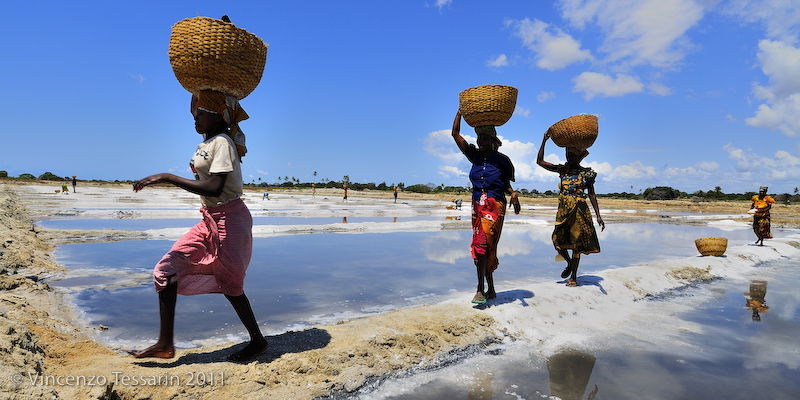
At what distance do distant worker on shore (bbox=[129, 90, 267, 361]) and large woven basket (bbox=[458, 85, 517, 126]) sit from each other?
270cm

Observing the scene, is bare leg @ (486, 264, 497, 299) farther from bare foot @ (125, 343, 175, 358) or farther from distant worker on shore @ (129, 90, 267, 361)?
bare foot @ (125, 343, 175, 358)

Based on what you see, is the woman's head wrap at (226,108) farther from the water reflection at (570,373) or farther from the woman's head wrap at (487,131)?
the water reflection at (570,373)

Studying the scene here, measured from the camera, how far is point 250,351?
136 inches

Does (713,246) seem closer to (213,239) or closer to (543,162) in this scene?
(543,162)

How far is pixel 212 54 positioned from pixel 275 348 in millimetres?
2325

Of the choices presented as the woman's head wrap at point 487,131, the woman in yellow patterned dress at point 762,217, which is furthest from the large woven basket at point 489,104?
the woman in yellow patterned dress at point 762,217

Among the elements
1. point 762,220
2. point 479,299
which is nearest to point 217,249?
point 479,299

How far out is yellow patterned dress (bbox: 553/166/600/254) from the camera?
6.57 m

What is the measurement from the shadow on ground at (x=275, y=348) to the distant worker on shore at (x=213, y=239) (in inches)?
3.8

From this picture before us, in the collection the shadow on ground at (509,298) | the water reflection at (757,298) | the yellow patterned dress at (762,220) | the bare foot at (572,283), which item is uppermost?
the yellow patterned dress at (762,220)

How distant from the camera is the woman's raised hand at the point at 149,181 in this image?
285 centimetres

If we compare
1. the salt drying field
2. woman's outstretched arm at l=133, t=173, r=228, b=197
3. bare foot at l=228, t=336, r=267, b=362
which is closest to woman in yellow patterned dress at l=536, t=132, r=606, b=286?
the salt drying field

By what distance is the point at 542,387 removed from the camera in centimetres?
351

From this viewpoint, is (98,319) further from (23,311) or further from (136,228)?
(136,228)
